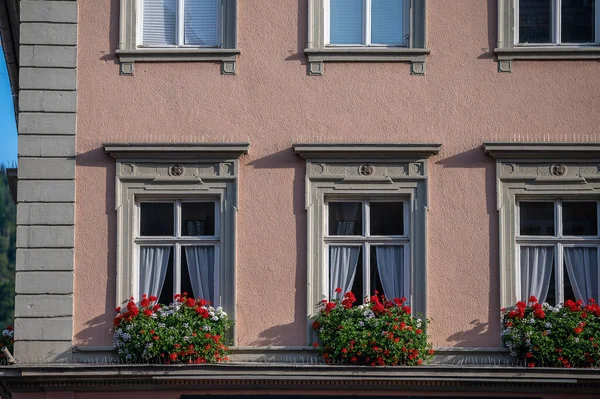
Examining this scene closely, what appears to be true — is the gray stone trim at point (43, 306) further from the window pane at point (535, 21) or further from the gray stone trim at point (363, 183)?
the window pane at point (535, 21)

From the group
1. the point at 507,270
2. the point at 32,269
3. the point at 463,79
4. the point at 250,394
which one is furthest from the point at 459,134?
the point at 32,269

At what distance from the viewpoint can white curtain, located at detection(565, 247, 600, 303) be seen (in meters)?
16.6

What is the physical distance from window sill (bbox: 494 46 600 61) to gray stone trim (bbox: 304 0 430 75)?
1.04 meters

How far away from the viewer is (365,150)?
16.5 meters

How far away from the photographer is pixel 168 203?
55.3 ft

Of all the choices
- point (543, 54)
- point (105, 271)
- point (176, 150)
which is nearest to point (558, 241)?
point (543, 54)

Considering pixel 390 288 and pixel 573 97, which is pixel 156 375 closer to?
pixel 390 288

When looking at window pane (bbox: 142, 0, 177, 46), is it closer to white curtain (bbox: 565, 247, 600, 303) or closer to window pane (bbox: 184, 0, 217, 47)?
window pane (bbox: 184, 0, 217, 47)

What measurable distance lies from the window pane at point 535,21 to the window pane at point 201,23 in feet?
13.9

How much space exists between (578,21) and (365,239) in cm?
422

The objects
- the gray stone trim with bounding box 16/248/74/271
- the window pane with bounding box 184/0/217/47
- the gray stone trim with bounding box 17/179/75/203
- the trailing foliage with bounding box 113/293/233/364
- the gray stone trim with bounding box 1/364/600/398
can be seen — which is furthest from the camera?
the window pane with bounding box 184/0/217/47

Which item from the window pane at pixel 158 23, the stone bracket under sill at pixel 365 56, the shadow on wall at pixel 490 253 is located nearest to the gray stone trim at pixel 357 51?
the stone bracket under sill at pixel 365 56

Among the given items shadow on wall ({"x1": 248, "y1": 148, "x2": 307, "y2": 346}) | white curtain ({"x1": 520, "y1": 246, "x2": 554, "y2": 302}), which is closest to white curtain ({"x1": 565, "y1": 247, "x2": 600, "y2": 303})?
white curtain ({"x1": 520, "y1": 246, "x2": 554, "y2": 302})

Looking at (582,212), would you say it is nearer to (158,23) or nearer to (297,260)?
(297,260)
